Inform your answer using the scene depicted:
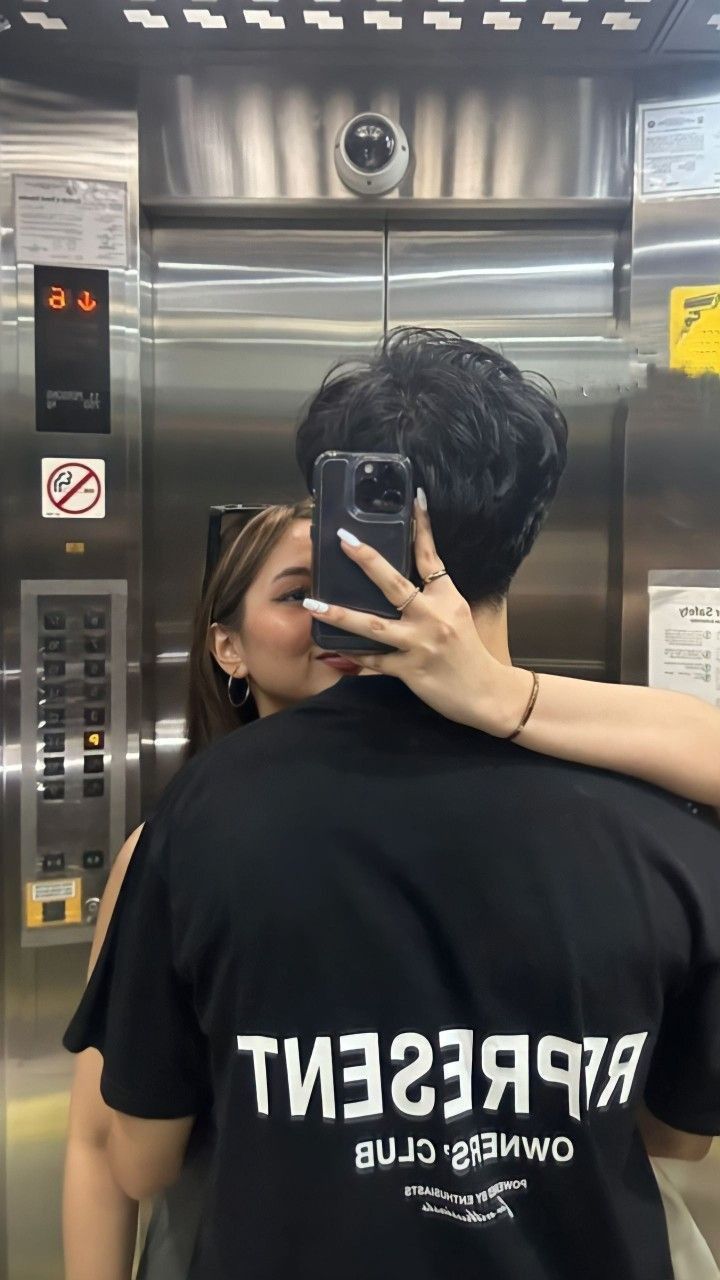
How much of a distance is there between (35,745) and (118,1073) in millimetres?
790

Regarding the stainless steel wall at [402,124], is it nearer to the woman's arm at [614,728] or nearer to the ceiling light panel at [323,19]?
the ceiling light panel at [323,19]

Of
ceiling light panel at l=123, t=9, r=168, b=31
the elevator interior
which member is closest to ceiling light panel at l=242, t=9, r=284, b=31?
the elevator interior

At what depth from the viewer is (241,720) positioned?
1218 millimetres

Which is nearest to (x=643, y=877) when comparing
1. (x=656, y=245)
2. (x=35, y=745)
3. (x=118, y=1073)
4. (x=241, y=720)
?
(x=118, y=1073)

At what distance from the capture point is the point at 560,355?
1.49m

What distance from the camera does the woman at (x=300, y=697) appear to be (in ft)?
1.97

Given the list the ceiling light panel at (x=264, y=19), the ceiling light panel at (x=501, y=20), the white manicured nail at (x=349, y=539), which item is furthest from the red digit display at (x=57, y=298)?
the white manicured nail at (x=349, y=539)

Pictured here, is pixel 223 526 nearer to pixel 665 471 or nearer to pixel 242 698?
pixel 242 698

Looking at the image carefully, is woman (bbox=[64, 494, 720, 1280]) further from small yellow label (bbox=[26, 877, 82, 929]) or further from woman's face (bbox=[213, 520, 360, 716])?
small yellow label (bbox=[26, 877, 82, 929])

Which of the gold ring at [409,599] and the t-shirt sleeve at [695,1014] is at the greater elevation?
the gold ring at [409,599]

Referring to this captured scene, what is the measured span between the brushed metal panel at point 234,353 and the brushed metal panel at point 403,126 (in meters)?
0.09

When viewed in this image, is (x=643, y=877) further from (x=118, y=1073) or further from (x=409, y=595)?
(x=118, y=1073)

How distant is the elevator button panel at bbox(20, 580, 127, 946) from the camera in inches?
54.4

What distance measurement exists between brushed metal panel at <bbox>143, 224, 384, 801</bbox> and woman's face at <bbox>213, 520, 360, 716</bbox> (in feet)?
1.23
